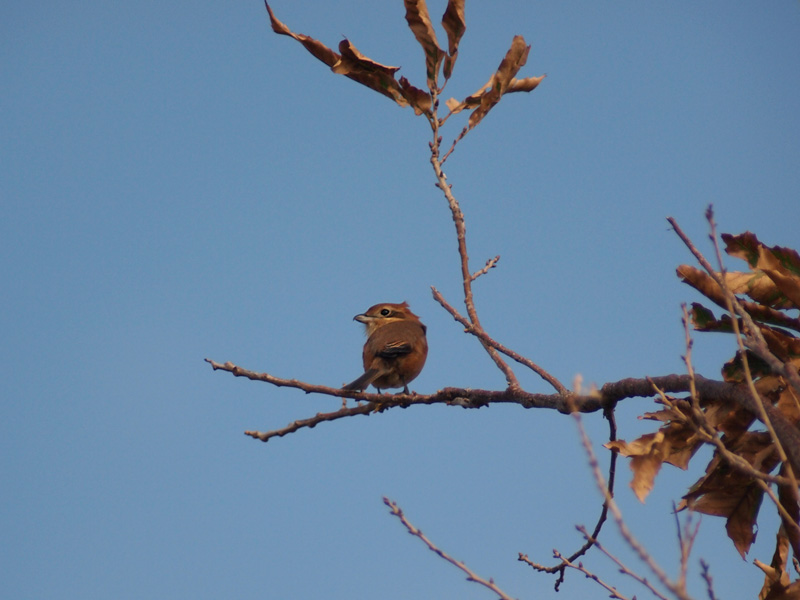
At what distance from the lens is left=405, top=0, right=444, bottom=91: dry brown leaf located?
455 centimetres

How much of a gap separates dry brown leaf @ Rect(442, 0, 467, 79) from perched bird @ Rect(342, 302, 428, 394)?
3.21 m

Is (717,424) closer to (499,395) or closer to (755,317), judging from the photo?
(755,317)

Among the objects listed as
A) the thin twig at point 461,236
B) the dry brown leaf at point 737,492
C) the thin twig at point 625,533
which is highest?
the thin twig at point 461,236

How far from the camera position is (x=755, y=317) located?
11.1 ft

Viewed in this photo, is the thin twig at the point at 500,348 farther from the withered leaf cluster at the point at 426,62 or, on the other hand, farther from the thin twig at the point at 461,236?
the withered leaf cluster at the point at 426,62

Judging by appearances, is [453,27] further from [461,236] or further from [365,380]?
[365,380]

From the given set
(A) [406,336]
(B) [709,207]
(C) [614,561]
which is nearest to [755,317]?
(B) [709,207]

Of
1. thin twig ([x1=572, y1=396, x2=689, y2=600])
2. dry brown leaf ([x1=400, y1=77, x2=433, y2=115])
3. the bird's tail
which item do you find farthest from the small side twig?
the bird's tail

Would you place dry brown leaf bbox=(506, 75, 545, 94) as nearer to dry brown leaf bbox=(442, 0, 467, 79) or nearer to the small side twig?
dry brown leaf bbox=(442, 0, 467, 79)

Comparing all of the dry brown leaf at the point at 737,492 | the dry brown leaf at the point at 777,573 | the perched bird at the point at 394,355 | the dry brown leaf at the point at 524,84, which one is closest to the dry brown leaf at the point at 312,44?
the dry brown leaf at the point at 524,84

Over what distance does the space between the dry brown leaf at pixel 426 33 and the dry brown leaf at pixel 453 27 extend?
0.18ft

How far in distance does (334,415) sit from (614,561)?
5.29 feet

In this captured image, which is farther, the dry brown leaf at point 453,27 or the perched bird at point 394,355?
the perched bird at point 394,355

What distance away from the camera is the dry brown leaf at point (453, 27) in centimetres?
447
